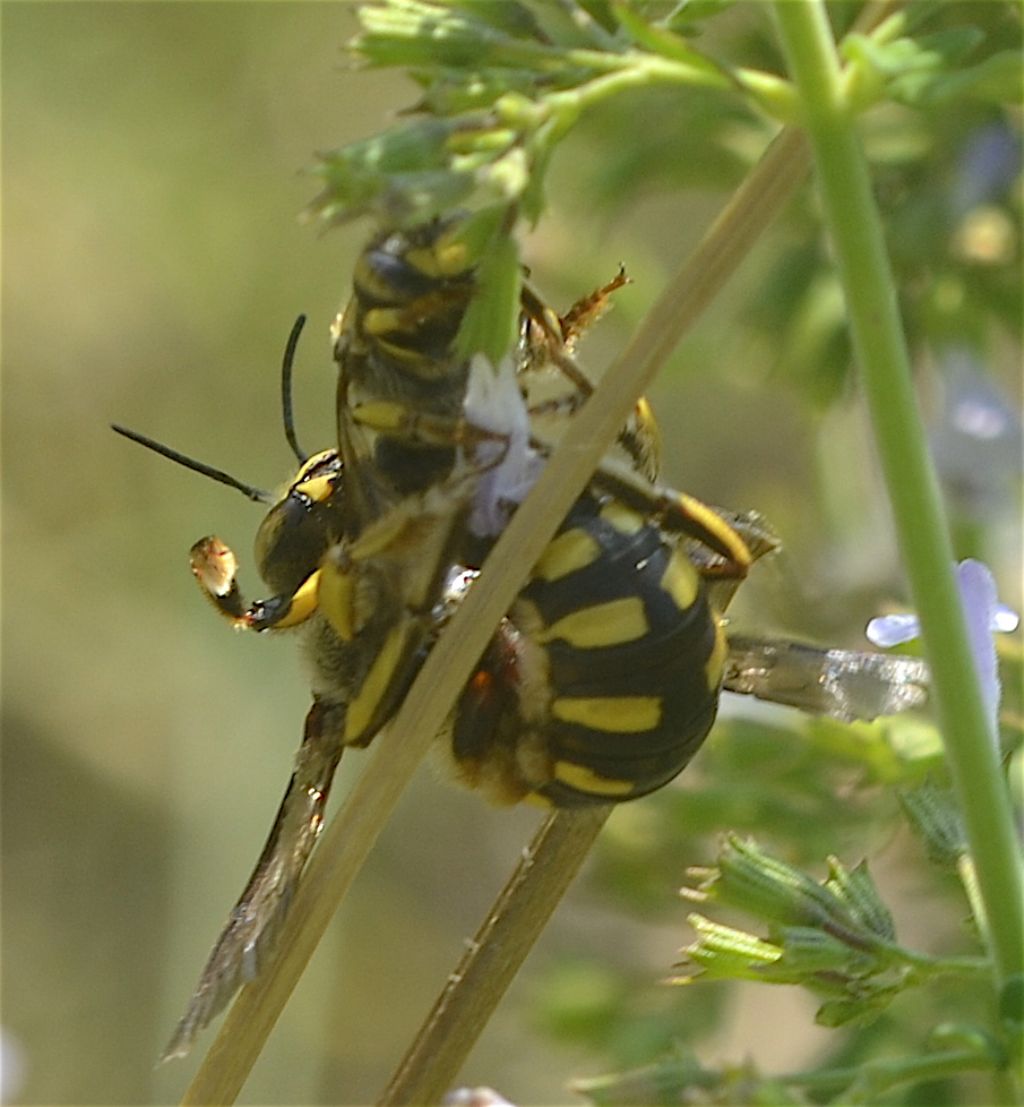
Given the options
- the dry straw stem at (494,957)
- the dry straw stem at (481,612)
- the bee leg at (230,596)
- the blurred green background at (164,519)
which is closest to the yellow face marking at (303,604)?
the bee leg at (230,596)

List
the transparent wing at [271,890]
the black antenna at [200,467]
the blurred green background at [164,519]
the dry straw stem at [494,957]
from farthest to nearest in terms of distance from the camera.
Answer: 1. the blurred green background at [164,519]
2. the black antenna at [200,467]
3. the dry straw stem at [494,957]
4. the transparent wing at [271,890]

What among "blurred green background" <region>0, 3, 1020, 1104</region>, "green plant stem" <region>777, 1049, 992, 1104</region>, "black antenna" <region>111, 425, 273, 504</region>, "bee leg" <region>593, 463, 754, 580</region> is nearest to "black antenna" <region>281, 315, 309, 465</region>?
"black antenna" <region>111, 425, 273, 504</region>

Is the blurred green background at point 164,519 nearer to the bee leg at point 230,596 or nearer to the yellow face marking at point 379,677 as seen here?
the bee leg at point 230,596

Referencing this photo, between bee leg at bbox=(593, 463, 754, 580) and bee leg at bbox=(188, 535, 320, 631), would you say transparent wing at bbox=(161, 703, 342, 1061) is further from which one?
bee leg at bbox=(593, 463, 754, 580)

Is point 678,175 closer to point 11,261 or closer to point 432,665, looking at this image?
point 432,665

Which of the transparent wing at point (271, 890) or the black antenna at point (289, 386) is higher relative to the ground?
the black antenna at point (289, 386)

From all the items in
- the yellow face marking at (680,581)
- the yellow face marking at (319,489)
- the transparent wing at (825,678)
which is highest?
the yellow face marking at (680,581)

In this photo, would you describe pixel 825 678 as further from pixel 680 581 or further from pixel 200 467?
pixel 200 467

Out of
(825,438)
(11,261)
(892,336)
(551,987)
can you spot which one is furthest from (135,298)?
(892,336)
